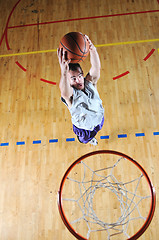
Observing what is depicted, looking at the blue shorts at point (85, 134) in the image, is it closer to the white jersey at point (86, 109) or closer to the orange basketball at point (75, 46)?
the white jersey at point (86, 109)

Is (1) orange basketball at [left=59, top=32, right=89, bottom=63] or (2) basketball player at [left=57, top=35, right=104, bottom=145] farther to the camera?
(2) basketball player at [left=57, top=35, right=104, bottom=145]

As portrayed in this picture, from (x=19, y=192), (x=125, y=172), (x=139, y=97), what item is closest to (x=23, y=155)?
(x=19, y=192)

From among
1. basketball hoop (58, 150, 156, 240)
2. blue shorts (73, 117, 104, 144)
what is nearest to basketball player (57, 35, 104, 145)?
blue shorts (73, 117, 104, 144)

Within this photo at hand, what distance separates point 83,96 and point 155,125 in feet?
4.51

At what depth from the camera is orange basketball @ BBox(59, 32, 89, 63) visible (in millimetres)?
3965

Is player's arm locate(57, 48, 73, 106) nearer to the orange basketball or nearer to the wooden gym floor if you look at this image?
the orange basketball

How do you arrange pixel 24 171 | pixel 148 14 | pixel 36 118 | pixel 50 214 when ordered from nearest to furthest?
1. pixel 50 214
2. pixel 24 171
3. pixel 36 118
4. pixel 148 14

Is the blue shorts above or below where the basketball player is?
below

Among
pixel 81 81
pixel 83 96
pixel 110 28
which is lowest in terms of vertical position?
pixel 83 96

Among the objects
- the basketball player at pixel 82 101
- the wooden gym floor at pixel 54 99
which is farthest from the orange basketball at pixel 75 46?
the wooden gym floor at pixel 54 99

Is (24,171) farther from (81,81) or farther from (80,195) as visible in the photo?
(81,81)

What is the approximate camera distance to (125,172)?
418cm

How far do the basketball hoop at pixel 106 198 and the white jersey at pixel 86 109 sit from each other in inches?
24.2

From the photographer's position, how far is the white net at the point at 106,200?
3.89m
